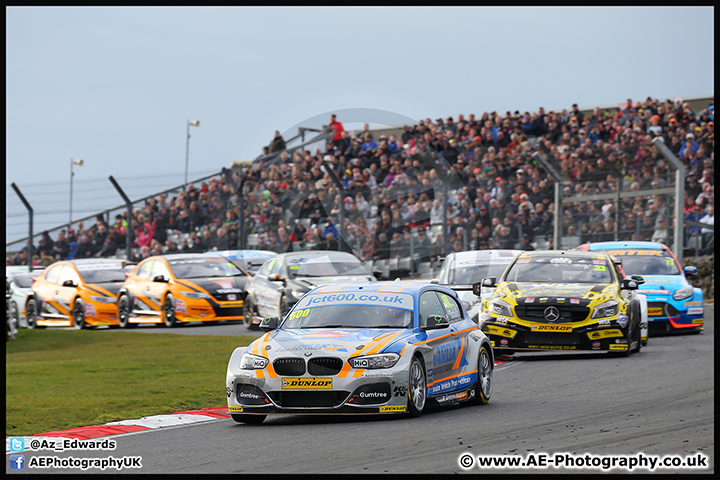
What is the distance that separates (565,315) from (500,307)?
0.94 metres

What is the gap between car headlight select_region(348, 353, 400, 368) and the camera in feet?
30.9

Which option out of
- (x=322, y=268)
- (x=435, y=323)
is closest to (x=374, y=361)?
(x=435, y=323)

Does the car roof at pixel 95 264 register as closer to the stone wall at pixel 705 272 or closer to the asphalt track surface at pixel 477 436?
the stone wall at pixel 705 272

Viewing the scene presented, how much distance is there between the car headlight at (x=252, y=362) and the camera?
9625 mm

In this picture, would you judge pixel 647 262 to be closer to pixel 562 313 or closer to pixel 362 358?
pixel 562 313

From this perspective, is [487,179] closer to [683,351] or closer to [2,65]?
[683,351]

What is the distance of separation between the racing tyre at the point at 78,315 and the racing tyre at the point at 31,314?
1.57 meters

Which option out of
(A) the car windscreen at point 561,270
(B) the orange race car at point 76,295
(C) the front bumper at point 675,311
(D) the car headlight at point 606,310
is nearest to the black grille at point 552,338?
(D) the car headlight at point 606,310

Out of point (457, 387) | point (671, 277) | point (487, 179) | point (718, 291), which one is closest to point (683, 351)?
point (718, 291)

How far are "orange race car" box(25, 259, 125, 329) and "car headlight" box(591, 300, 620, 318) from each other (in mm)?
13129

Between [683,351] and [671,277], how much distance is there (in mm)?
3233

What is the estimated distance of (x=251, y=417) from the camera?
9.75 metres

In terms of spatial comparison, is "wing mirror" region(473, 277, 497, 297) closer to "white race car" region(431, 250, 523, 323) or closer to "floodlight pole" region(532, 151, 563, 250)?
"white race car" region(431, 250, 523, 323)

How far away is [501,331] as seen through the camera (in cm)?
1512
